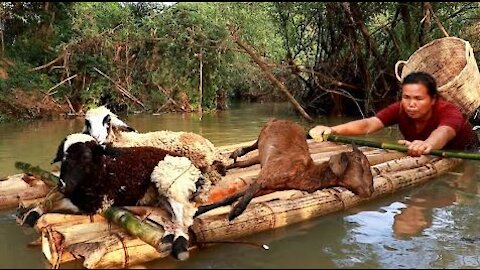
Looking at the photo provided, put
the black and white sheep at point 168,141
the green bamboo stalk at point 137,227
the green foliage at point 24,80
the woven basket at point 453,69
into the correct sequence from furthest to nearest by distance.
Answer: the green foliage at point 24,80 < the woven basket at point 453,69 < the black and white sheep at point 168,141 < the green bamboo stalk at point 137,227

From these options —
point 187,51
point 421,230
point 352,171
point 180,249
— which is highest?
point 187,51

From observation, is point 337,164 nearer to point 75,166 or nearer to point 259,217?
point 259,217

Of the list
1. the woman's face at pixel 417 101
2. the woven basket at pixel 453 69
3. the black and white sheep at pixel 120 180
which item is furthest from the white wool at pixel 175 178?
the woven basket at pixel 453 69

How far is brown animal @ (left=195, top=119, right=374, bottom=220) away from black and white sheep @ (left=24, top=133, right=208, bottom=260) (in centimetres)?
31

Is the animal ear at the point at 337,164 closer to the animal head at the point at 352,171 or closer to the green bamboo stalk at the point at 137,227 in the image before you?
the animal head at the point at 352,171

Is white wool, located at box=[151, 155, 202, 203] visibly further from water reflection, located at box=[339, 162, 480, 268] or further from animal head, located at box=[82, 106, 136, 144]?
water reflection, located at box=[339, 162, 480, 268]

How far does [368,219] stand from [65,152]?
194cm

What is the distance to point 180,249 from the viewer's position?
2.54 metres

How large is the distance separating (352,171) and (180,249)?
4.14ft

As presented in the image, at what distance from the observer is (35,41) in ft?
44.3

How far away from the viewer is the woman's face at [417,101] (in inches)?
174

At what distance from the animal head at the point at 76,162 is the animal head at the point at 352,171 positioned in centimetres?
137

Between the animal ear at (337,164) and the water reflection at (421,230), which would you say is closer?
the water reflection at (421,230)

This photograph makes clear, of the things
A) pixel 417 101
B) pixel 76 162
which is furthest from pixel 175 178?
pixel 417 101
